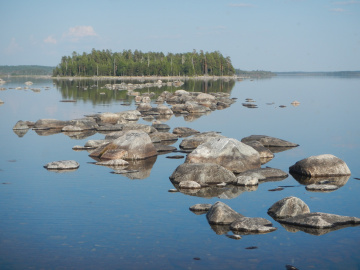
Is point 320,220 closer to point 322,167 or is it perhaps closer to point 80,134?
point 322,167

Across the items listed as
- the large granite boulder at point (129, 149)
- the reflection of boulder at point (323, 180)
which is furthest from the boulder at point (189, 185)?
the large granite boulder at point (129, 149)

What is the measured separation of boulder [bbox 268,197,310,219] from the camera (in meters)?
14.0

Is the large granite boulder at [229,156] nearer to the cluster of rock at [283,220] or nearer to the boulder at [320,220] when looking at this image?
the cluster of rock at [283,220]

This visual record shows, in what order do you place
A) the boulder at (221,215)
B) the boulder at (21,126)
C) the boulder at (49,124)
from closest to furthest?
the boulder at (221,215)
the boulder at (49,124)
the boulder at (21,126)

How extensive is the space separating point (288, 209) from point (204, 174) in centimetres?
457

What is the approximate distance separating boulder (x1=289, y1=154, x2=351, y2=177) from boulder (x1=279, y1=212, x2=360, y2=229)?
5.93 meters

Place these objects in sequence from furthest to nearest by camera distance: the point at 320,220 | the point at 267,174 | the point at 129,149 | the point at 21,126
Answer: the point at 21,126, the point at 129,149, the point at 267,174, the point at 320,220

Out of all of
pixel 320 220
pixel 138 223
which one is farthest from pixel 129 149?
pixel 320 220

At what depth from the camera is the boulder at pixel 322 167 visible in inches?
766

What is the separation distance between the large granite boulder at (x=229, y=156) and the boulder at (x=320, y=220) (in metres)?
6.50

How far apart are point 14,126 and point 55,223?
76.6ft

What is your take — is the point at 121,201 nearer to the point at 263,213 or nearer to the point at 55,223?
→ the point at 55,223

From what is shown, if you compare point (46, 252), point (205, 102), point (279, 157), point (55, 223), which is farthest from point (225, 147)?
point (205, 102)

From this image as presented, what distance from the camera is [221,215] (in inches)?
531
